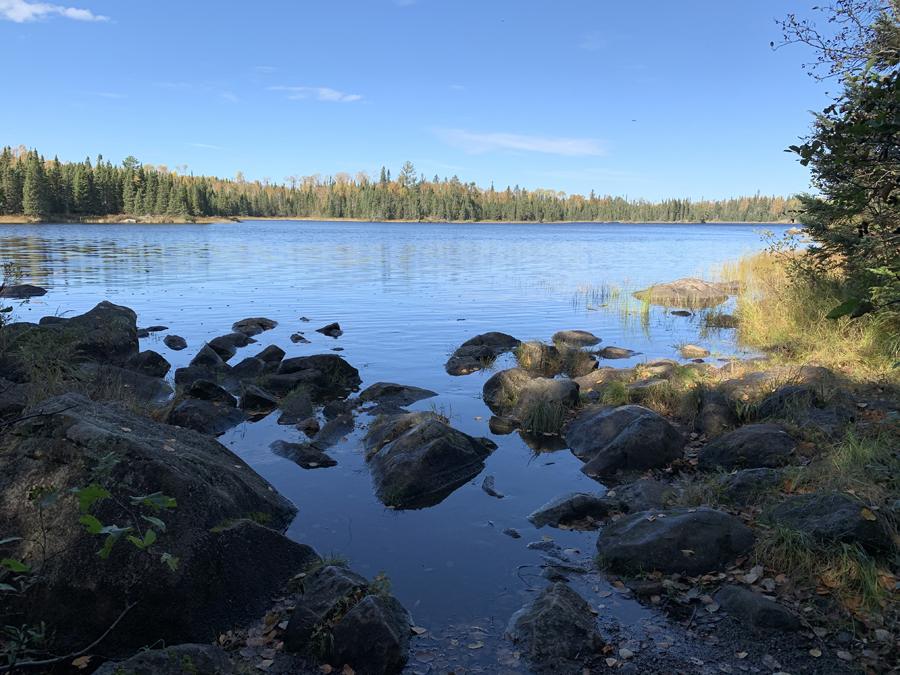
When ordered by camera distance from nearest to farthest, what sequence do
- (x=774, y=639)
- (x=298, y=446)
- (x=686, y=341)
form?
(x=774, y=639) < (x=298, y=446) < (x=686, y=341)

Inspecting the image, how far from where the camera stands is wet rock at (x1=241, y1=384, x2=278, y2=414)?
502 inches

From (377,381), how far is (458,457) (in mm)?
5786

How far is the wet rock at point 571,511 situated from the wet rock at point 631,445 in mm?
1553

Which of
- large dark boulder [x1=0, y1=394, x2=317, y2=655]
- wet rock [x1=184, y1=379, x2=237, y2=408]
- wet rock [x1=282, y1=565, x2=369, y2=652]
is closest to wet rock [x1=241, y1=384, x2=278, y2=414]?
wet rock [x1=184, y1=379, x2=237, y2=408]

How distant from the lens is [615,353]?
18031 millimetres

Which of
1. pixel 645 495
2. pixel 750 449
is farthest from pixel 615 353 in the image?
pixel 645 495

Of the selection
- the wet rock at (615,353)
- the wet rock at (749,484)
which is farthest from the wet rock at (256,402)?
the wet rock at (615,353)

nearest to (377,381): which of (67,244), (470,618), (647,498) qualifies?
(647,498)

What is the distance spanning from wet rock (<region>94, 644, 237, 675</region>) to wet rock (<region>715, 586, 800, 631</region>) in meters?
4.42

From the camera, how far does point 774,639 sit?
17.0 feet

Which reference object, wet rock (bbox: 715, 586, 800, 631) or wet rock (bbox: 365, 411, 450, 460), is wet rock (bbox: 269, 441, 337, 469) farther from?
wet rock (bbox: 715, 586, 800, 631)

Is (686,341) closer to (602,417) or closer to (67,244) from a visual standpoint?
(602,417)

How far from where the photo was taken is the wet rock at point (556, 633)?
5.13 m

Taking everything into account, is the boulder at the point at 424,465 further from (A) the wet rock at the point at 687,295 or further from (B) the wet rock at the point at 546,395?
(A) the wet rock at the point at 687,295
